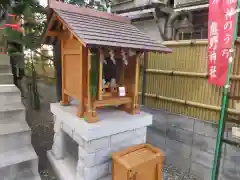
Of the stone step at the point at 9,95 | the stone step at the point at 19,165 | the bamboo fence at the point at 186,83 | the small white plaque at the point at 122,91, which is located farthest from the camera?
the bamboo fence at the point at 186,83

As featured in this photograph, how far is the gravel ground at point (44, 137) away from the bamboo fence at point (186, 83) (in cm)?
150

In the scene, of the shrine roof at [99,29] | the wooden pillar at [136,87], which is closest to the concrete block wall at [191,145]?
the wooden pillar at [136,87]

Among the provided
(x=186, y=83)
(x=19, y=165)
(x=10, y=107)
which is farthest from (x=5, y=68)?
(x=186, y=83)

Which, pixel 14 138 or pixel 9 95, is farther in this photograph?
pixel 9 95

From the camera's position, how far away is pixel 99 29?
2.64m

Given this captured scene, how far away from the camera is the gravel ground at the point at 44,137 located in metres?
3.82

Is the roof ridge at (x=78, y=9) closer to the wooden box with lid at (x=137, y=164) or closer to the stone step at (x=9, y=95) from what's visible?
the stone step at (x=9, y=95)

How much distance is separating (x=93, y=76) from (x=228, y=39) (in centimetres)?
234

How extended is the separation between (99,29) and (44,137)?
359 centimetres

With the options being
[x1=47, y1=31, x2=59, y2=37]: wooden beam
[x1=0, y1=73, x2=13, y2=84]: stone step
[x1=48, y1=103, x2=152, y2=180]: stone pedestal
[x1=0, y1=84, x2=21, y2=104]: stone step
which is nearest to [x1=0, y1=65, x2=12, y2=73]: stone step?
[x1=0, y1=73, x2=13, y2=84]: stone step

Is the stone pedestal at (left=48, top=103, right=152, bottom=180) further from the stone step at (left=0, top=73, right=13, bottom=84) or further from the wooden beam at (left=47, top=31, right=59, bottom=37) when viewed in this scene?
the stone step at (left=0, top=73, right=13, bottom=84)

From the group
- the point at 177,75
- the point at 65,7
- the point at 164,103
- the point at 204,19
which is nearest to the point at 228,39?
the point at 177,75

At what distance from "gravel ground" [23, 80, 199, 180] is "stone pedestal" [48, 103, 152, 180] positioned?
385 millimetres

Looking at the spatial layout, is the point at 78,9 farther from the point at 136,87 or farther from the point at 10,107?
the point at 10,107
